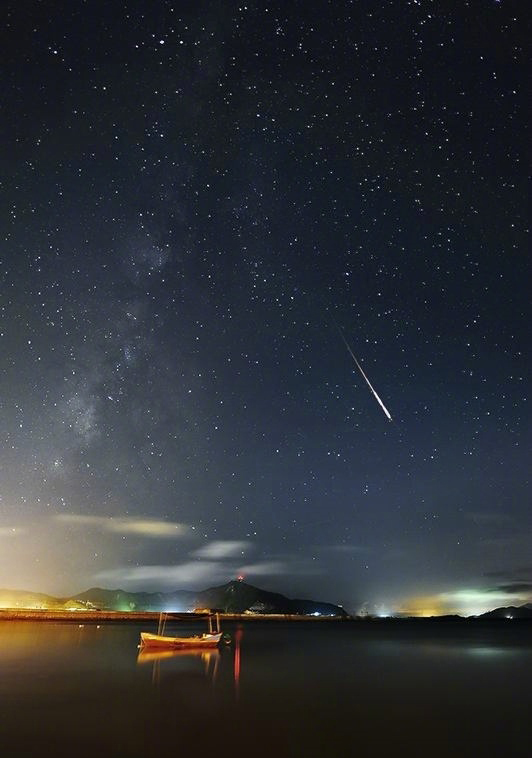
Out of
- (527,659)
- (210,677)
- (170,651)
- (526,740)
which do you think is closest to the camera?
(526,740)

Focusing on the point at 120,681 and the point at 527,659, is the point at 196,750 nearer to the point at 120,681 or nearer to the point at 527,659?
the point at 120,681

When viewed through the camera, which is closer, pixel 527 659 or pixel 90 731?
pixel 90 731

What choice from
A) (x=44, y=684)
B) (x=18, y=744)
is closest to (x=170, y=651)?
(x=44, y=684)

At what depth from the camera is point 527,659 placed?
67250 millimetres

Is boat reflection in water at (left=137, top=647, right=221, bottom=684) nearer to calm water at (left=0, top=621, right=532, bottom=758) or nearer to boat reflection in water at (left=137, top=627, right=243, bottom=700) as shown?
boat reflection in water at (left=137, top=627, right=243, bottom=700)

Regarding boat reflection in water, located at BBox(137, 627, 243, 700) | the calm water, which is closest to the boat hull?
boat reflection in water, located at BBox(137, 627, 243, 700)

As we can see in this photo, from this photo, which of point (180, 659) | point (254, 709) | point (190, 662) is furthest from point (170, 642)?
point (254, 709)

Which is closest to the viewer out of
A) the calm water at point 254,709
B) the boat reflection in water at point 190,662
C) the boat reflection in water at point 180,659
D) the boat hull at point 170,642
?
the calm water at point 254,709

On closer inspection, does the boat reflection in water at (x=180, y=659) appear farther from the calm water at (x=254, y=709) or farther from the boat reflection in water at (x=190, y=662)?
the calm water at (x=254, y=709)

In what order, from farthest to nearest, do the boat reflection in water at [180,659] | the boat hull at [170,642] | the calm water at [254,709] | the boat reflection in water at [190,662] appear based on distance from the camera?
the boat hull at [170,642], the boat reflection in water at [180,659], the boat reflection in water at [190,662], the calm water at [254,709]

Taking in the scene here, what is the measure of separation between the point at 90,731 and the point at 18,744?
10.8 ft

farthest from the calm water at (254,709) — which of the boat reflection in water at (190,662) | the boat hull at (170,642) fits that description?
the boat hull at (170,642)

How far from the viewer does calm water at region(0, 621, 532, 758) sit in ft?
68.7

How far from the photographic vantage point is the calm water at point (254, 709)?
20.9 metres
